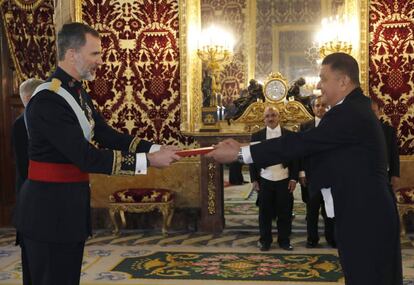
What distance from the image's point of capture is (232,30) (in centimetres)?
717

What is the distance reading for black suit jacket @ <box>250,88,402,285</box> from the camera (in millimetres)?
2816

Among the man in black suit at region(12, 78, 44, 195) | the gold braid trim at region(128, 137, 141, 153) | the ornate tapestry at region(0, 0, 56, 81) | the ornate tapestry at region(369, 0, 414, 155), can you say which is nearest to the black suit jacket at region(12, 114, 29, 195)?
the man in black suit at region(12, 78, 44, 195)

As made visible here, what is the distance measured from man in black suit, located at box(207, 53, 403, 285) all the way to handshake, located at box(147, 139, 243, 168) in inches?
22.2

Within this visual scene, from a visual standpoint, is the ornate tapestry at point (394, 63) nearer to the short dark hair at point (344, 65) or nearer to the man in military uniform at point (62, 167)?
the short dark hair at point (344, 65)

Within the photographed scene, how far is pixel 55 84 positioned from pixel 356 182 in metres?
1.61

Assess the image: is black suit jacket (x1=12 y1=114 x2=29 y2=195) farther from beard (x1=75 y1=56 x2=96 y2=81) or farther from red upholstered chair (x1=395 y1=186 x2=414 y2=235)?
red upholstered chair (x1=395 y1=186 x2=414 y2=235)

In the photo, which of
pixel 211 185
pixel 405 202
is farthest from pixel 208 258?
pixel 405 202

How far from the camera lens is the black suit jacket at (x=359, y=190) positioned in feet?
9.24

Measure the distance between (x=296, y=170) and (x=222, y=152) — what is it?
2.66m

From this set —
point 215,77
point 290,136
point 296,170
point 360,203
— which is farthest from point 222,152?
point 215,77

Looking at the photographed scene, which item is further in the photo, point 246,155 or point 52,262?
point 246,155

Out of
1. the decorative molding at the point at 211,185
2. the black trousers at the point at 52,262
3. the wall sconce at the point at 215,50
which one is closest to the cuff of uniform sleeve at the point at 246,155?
the black trousers at the point at 52,262

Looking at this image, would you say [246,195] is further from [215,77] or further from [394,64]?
[394,64]

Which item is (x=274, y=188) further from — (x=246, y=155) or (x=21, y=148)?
(x=21, y=148)
